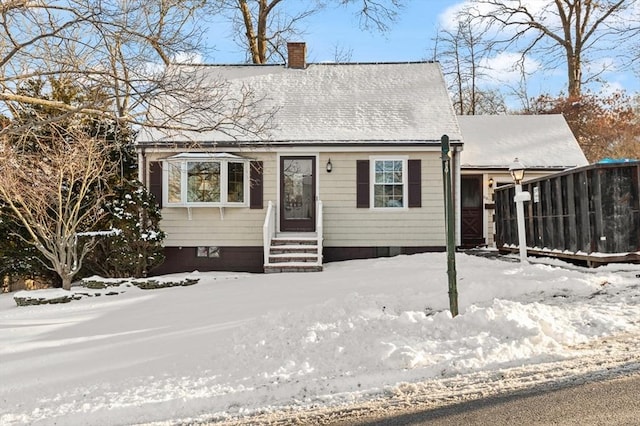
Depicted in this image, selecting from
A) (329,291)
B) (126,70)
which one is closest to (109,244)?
(126,70)

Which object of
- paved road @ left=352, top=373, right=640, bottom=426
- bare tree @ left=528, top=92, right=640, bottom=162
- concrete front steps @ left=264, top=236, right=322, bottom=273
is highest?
bare tree @ left=528, top=92, right=640, bottom=162

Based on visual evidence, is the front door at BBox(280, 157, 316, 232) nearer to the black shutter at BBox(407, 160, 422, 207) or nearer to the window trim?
the window trim

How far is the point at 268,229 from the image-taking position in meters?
11.6

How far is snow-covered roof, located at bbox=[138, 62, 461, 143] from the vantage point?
1247 centimetres

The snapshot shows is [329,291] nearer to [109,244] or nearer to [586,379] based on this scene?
[586,379]

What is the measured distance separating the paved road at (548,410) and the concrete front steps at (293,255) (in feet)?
24.6

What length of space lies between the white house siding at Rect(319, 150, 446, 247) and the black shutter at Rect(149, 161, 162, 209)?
13.6 feet

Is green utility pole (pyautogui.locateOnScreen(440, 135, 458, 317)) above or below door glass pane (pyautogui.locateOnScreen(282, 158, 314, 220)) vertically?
below

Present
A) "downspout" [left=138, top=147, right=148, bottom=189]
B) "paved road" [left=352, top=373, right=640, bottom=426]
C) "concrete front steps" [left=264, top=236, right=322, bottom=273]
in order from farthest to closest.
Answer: "downspout" [left=138, top=147, right=148, bottom=189] → "concrete front steps" [left=264, top=236, right=322, bottom=273] → "paved road" [left=352, top=373, right=640, bottom=426]

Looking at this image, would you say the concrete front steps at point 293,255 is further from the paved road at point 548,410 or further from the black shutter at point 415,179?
the paved road at point 548,410

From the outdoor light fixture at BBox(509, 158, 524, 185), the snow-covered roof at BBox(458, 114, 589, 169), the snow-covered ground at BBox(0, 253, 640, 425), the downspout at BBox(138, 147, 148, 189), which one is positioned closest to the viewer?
the snow-covered ground at BBox(0, 253, 640, 425)

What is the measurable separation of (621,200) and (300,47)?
10696 millimetres

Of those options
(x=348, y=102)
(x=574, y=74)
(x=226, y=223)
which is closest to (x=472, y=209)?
(x=348, y=102)

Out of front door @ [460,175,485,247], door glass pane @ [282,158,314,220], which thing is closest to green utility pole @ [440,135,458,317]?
door glass pane @ [282,158,314,220]
